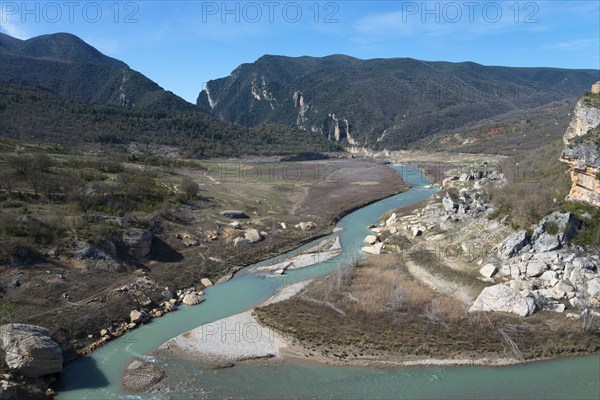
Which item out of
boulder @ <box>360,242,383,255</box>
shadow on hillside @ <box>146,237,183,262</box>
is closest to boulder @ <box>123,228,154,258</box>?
shadow on hillside @ <box>146,237,183,262</box>

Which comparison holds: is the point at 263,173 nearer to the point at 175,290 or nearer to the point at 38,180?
the point at 38,180

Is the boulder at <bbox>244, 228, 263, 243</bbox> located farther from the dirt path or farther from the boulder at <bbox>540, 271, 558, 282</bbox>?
the boulder at <bbox>540, 271, 558, 282</bbox>

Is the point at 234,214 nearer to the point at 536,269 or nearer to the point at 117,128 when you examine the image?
the point at 536,269

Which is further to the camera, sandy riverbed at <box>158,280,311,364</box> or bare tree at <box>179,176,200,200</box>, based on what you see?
bare tree at <box>179,176,200,200</box>

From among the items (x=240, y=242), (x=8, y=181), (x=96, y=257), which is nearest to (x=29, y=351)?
(x=96, y=257)

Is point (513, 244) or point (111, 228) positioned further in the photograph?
point (111, 228)
